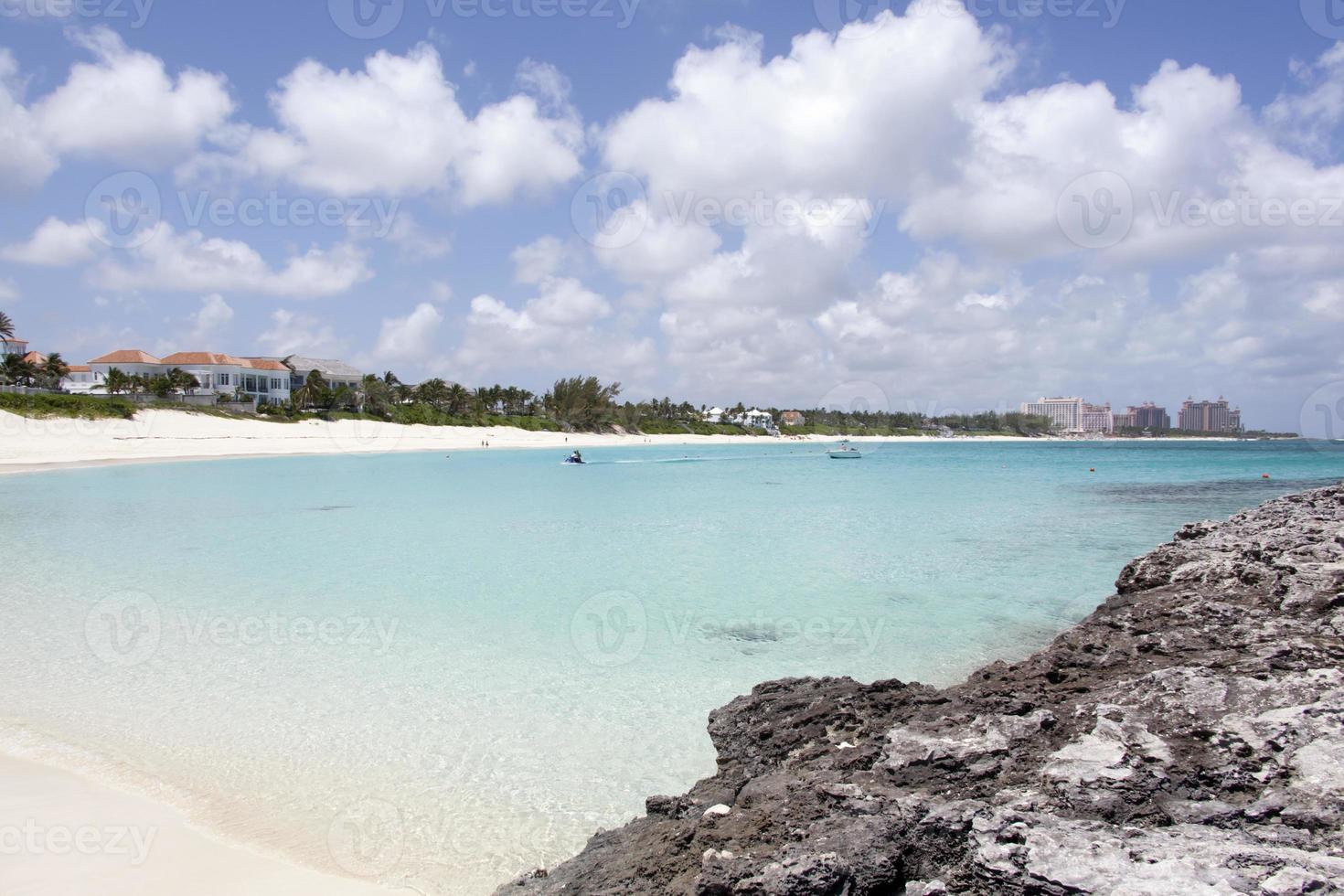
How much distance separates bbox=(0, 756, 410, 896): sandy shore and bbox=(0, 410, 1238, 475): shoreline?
123 ft

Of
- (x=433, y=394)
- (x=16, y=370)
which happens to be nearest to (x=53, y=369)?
(x=16, y=370)

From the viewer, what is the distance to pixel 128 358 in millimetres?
73938

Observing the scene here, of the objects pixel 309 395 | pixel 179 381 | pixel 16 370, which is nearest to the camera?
pixel 16 370

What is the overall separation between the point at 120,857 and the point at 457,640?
483 centimetres

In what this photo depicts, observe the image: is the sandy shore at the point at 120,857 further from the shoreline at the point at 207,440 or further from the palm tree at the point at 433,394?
the palm tree at the point at 433,394

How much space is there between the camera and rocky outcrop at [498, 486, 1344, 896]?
256 centimetres

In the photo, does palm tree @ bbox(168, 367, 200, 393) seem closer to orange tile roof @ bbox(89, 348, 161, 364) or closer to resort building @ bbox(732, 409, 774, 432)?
orange tile roof @ bbox(89, 348, 161, 364)

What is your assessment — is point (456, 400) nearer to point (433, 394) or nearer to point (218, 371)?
point (433, 394)

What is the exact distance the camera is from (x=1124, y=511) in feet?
79.2

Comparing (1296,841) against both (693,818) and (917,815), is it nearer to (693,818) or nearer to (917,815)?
(917,815)

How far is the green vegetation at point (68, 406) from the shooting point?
147ft

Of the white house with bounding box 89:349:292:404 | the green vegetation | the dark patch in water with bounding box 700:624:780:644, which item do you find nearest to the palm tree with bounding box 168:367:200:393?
the white house with bounding box 89:349:292:404

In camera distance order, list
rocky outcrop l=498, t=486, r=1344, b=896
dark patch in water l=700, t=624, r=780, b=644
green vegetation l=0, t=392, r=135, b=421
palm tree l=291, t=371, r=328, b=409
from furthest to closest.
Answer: palm tree l=291, t=371, r=328, b=409, green vegetation l=0, t=392, r=135, b=421, dark patch in water l=700, t=624, r=780, b=644, rocky outcrop l=498, t=486, r=1344, b=896

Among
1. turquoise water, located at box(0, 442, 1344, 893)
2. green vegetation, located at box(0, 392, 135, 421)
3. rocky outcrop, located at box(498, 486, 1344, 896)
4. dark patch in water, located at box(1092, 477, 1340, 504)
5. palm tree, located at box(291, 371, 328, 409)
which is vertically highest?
palm tree, located at box(291, 371, 328, 409)
